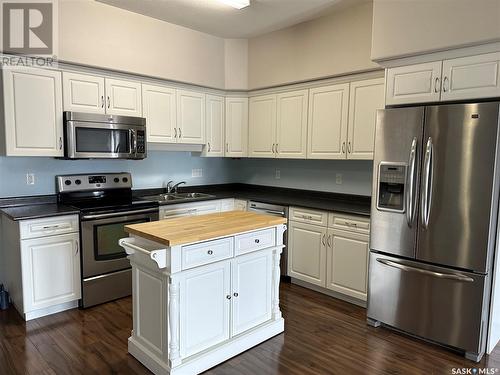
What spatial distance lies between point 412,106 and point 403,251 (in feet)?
3.76

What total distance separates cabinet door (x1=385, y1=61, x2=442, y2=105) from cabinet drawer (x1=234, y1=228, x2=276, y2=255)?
1448 millimetres

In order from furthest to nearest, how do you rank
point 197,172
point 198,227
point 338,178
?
1. point 197,172
2. point 338,178
3. point 198,227

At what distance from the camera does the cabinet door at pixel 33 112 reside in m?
2.96

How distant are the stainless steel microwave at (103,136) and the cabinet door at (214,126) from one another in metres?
0.92

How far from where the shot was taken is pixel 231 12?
138 inches

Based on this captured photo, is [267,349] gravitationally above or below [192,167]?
below

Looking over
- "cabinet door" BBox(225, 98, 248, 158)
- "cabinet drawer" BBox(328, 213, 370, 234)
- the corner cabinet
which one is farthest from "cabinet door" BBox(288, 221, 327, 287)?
the corner cabinet

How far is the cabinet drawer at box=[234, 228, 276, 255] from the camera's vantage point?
2.47 metres

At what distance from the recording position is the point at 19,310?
3070 millimetres

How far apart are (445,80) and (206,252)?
6.95ft

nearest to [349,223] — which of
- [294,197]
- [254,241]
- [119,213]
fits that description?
[294,197]

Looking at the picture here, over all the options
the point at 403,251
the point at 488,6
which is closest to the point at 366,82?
the point at 488,6

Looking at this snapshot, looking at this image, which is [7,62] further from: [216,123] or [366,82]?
[366,82]

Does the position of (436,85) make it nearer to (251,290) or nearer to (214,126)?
(251,290)
